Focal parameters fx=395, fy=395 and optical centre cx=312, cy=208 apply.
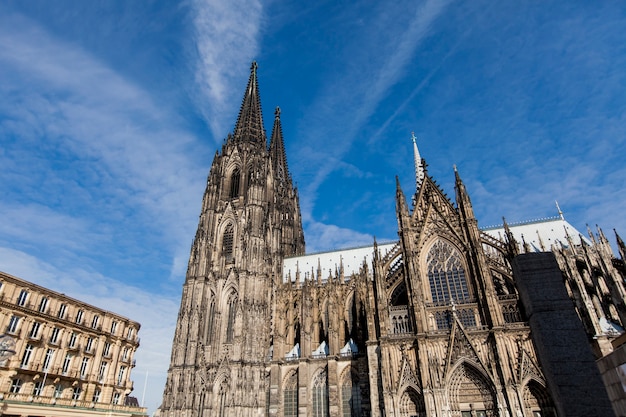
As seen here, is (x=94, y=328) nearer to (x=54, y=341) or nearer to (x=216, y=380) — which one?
(x=54, y=341)

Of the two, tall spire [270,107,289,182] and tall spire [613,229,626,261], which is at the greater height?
tall spire [270,107,289,182]

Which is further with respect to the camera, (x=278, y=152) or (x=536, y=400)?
(x=278, y=152)

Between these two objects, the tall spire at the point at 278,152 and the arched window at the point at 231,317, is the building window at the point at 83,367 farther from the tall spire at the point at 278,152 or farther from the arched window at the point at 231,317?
the tall spire at the point at 278,152

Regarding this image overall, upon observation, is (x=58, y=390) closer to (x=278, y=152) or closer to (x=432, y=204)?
(x=432, y=204)

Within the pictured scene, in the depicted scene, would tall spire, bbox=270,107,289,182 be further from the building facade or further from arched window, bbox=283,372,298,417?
the building facade

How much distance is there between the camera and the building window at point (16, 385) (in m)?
25.9

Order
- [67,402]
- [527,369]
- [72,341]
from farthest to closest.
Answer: [72,341]
[67,402]
[527,369]

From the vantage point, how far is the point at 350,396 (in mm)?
31922

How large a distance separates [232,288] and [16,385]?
1858 cm

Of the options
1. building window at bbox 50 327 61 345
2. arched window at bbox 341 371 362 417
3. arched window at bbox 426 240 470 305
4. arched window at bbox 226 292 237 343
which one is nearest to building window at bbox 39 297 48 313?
building window at bbox 50 327 61 345

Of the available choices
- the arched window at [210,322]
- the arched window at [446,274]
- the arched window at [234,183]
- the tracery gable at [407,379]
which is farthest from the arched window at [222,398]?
the arched window at [234,183]

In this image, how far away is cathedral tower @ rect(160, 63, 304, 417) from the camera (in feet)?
115

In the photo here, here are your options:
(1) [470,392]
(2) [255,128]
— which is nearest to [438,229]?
(1) [470,392]

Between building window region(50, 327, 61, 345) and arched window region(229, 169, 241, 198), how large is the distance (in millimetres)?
22501
